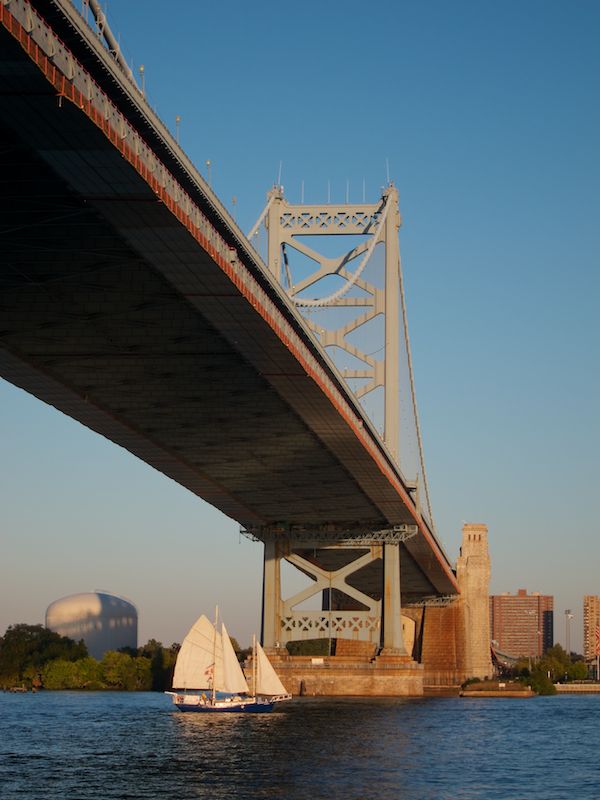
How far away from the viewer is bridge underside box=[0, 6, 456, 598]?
33.2m

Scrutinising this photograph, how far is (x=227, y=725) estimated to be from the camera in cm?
6869

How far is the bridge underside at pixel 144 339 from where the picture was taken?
3322 cm

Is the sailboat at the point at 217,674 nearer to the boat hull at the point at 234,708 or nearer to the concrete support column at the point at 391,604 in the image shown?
the boat hull at the point at 234,708

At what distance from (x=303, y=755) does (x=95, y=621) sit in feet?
446

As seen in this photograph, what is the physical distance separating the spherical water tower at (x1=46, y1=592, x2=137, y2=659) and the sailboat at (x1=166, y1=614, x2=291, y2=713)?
319ft

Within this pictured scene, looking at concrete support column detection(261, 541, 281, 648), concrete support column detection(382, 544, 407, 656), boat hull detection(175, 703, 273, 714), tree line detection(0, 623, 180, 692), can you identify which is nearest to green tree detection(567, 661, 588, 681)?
tree line detection(0, 623, 180, 692)

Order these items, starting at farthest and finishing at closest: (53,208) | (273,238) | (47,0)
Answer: (273,238) → (53,208) → (47,0)

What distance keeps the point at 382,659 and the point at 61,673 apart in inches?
2257

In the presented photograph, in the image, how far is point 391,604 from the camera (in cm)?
9088

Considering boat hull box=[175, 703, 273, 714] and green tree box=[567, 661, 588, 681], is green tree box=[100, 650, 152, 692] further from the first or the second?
boat hull box=[175, 703, 273, 714]

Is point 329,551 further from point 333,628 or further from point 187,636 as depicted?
point 187,636

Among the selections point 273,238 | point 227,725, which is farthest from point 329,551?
point 227,725

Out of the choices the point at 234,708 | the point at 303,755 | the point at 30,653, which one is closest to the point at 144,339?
the point at 303,755

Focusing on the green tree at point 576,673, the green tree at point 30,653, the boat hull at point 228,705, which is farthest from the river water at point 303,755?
the green tree at point 576,673
